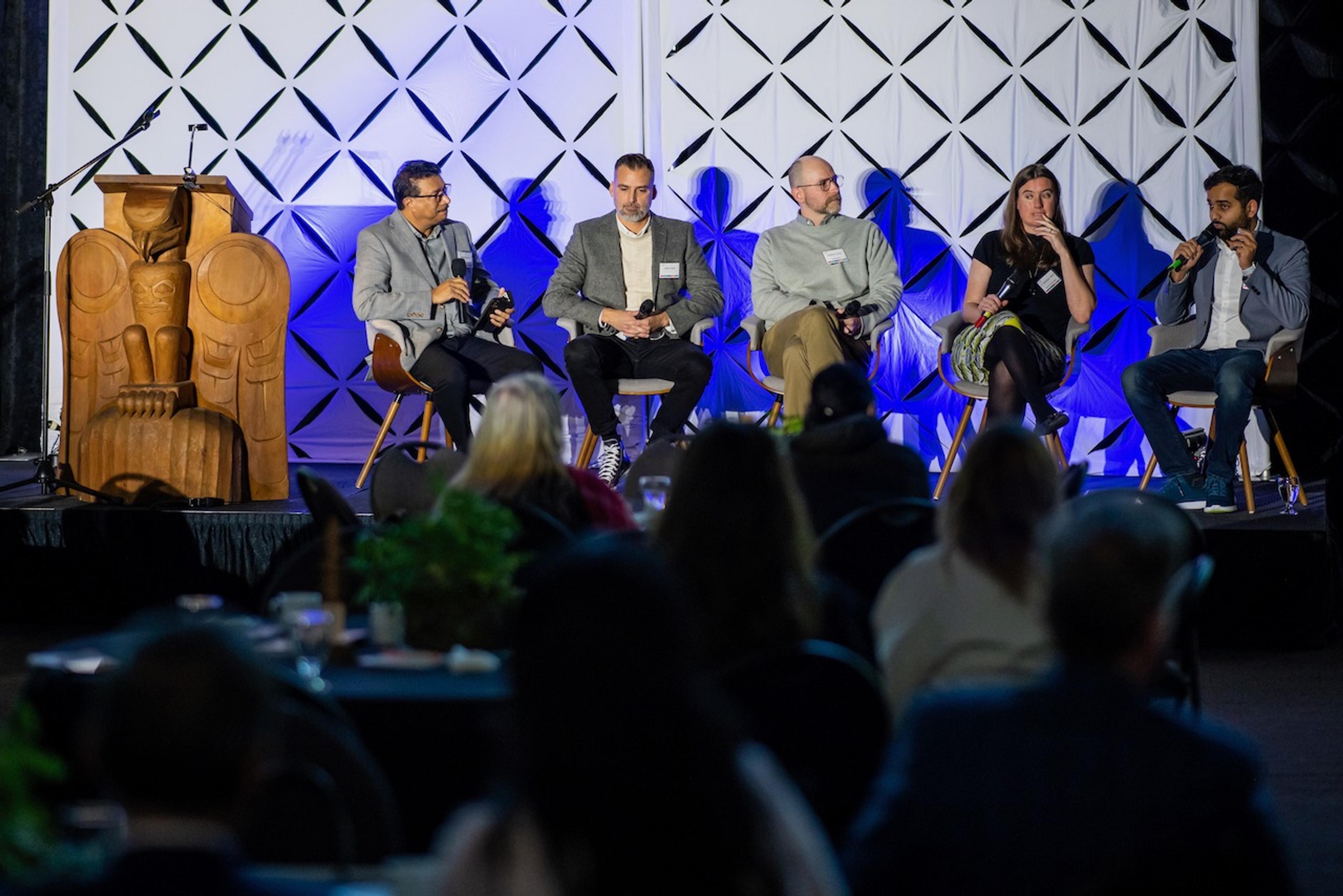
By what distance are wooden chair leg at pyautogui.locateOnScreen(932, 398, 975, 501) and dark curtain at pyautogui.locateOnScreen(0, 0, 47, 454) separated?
4475 millimetres

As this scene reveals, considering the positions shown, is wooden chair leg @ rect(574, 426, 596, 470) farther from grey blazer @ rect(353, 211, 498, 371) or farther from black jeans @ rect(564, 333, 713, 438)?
grey blazer @ rect(353, 211, 498, 371)

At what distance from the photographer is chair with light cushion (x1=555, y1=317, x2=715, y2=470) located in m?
5.40

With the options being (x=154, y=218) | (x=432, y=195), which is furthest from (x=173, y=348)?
(x=432, y=195)

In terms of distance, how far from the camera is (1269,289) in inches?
200

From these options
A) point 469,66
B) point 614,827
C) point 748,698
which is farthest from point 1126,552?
point 469,66

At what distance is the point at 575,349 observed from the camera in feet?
17.7

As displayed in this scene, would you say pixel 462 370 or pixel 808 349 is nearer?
pixel 808 349

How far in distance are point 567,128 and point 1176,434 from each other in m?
3.15

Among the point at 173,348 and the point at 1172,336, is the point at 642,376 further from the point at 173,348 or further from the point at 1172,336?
the point at 1172,336

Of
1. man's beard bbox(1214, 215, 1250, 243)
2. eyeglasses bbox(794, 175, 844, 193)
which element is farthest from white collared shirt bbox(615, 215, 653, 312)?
man's beard bbox(1214, 215, 1250, 243)

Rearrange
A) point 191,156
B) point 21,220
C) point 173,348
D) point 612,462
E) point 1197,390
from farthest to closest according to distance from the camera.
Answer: point 21,220, point 191,156, point 173,348, point 612,462, point 1197,390

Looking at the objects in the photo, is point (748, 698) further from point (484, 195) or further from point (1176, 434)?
point (484, 195)

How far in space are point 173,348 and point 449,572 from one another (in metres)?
3.77

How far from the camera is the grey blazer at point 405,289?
5.45 metres
